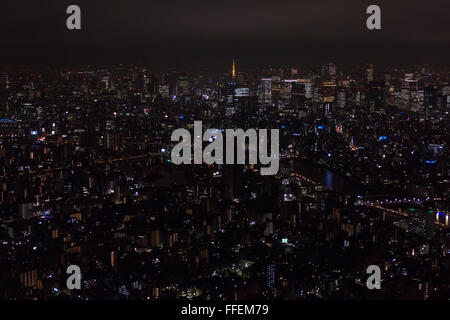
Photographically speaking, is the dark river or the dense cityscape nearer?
the dense cityscape

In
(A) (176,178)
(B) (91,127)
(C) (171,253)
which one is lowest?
(C) (171,253)

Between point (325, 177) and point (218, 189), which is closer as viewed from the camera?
point (218, 189)

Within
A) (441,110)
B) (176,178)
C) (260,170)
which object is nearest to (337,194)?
(260,170)

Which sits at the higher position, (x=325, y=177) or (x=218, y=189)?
(x=218, y=189)

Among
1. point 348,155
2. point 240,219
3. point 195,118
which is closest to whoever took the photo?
point 240,219

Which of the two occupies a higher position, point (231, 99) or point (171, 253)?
point (231, 99)

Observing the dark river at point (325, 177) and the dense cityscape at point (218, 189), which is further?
the dark river at point (325, 177)

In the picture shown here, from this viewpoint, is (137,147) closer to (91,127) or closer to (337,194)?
(91,127)
